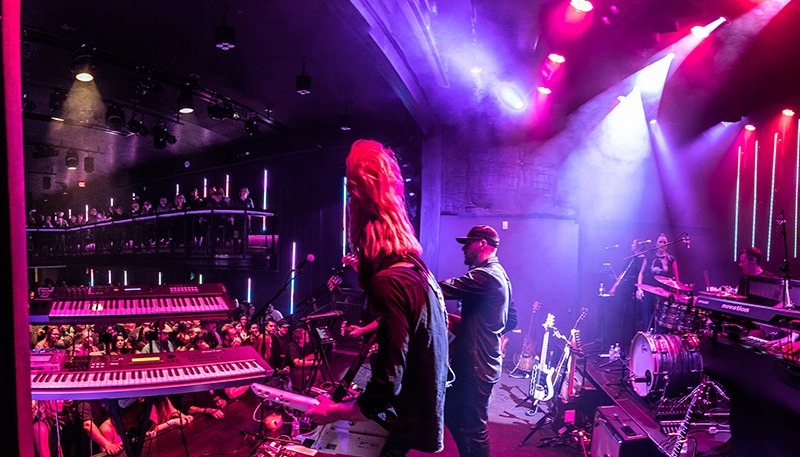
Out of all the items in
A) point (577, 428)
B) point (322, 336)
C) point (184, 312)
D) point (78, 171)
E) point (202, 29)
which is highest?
point (202, 29)

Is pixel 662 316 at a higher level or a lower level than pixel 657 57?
lower

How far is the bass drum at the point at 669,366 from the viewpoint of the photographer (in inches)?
212

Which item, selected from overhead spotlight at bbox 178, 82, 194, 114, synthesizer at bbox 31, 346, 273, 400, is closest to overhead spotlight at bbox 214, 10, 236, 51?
overhead spotlight at bbox 178, 82, 194, 114

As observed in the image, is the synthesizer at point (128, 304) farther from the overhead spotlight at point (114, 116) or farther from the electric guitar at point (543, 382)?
the overhead spotlight at point (114, 116)

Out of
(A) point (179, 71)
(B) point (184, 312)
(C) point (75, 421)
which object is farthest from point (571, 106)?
(C) point (75, 421)

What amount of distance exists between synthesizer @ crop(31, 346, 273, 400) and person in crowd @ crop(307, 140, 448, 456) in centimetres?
90

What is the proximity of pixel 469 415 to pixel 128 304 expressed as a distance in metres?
2.32

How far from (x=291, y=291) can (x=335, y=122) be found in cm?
492

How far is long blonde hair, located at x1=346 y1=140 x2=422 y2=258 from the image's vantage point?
181 centimetres

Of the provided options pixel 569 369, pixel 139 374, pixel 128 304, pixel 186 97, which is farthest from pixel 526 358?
pixel 186 97

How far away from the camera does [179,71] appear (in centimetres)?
927

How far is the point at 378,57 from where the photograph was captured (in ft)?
17.8

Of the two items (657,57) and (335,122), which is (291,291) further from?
(657,57)

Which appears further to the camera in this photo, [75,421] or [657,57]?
[657,57]
